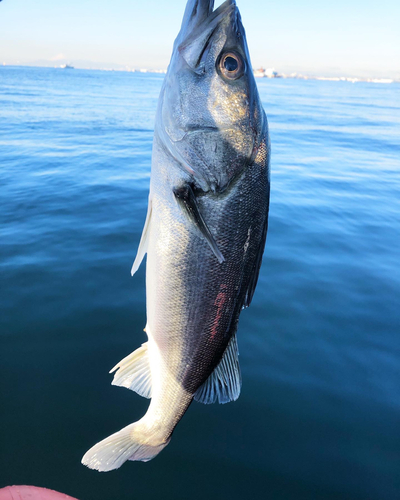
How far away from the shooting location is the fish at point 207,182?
6.03ft

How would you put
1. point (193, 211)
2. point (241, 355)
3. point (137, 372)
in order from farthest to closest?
1. point (241, 355)
2. point (137, 372)
3. point (193, 211)

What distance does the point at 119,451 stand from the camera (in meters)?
2.19

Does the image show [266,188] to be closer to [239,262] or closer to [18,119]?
[239,262]

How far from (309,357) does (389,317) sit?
67.1 inches

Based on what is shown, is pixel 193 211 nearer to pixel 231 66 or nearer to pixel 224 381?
pixel 231 66

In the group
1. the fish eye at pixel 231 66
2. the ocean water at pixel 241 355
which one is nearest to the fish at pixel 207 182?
the fish eye at pixel 231 66

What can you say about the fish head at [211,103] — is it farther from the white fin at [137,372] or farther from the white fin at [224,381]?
the white fin at [137,372]

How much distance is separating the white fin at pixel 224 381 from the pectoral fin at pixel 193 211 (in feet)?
2.29

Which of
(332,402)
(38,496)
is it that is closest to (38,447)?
(38,496)

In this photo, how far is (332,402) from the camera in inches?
154

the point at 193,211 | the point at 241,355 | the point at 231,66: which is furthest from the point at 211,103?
the point at 241,355

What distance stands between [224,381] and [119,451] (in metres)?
0.81

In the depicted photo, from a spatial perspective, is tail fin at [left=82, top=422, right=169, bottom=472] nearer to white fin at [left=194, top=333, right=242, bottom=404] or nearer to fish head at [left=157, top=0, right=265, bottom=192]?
white fin at [left=194, top=333, right=242, bottom=404]

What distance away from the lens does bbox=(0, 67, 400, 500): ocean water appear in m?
3.15
